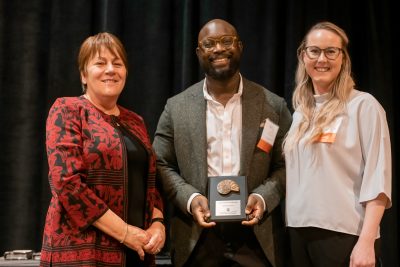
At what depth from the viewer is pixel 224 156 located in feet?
7.61

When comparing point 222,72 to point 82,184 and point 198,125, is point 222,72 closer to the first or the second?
point 198,125

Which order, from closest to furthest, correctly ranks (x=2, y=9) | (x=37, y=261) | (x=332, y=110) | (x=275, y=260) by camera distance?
(x=332, y=110)
(x=275, y=260)
(x=37, y=261)
(x=2, y=9)

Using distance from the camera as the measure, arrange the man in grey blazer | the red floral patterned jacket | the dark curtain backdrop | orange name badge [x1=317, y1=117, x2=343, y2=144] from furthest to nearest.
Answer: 1. the dark curtain backdrop
2. the man in grey blazer
3. orange name badge [x1=317, y1=117, x2=343, y2=144]
4. the red floral patterned jacket

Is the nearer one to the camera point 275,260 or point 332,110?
point 332,110

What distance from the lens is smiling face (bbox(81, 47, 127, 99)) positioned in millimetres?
2066

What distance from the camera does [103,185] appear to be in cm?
194

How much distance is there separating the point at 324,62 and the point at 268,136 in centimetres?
44

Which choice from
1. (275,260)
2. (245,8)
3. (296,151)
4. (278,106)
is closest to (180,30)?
(245,8)

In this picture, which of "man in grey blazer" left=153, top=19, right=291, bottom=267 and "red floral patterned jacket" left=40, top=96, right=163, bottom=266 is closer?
"red floral patterned jacket" left=40, top=96, right=163, bottom=266

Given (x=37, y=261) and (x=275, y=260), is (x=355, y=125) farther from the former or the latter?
(x=37, y=261)

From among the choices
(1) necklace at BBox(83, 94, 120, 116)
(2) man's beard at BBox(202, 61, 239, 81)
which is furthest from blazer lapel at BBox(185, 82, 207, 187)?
(1) necklace at BBox(83, 94, 120, 116)

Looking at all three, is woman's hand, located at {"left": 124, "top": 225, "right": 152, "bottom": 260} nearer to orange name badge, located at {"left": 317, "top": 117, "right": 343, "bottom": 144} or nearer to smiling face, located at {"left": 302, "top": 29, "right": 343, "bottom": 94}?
orange name badge, located at {"left": 317, "top": 117, "right": 343, "bottom": 144}

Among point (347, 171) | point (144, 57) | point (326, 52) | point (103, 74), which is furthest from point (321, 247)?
point (144, 57)

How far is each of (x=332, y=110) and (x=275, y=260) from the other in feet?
2.40
